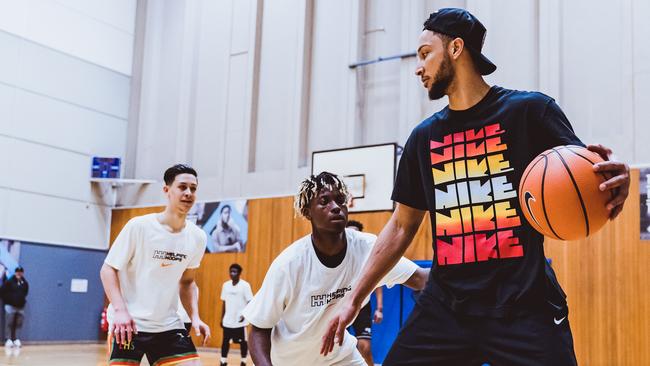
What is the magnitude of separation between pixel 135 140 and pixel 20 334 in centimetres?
587

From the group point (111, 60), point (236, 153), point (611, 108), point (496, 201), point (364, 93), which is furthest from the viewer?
point (111, 60)

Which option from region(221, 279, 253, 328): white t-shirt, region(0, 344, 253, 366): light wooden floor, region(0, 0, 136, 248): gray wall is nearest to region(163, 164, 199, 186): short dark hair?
region(0, 344, 253, 366): light wooden floor

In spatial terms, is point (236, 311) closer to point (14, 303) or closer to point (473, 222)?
point (14, 303)

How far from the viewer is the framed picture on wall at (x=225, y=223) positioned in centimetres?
1672

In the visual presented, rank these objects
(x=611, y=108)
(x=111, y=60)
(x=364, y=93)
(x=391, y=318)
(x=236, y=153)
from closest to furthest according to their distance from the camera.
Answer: (x=391, y=318), (x=611, y=108), (x=364, y=93), (x=236, y=153), (x=111, y=60)

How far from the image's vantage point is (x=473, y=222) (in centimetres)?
295

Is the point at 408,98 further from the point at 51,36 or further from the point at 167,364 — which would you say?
the point at 167,364

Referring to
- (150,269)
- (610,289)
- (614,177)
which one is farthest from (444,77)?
(610,289)

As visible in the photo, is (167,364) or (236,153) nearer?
(167,364)

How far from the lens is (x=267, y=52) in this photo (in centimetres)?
1739

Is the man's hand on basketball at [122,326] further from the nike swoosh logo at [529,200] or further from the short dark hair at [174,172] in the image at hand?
the nike swoosh logo at [529,200]

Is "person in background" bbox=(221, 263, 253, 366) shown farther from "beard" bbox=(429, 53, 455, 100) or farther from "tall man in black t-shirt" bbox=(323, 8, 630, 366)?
"beard" bbox=(429, 53, 455, 100)

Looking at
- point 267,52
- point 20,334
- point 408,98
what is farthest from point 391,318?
point 20,334

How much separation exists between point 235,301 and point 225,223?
4447 millimetres
